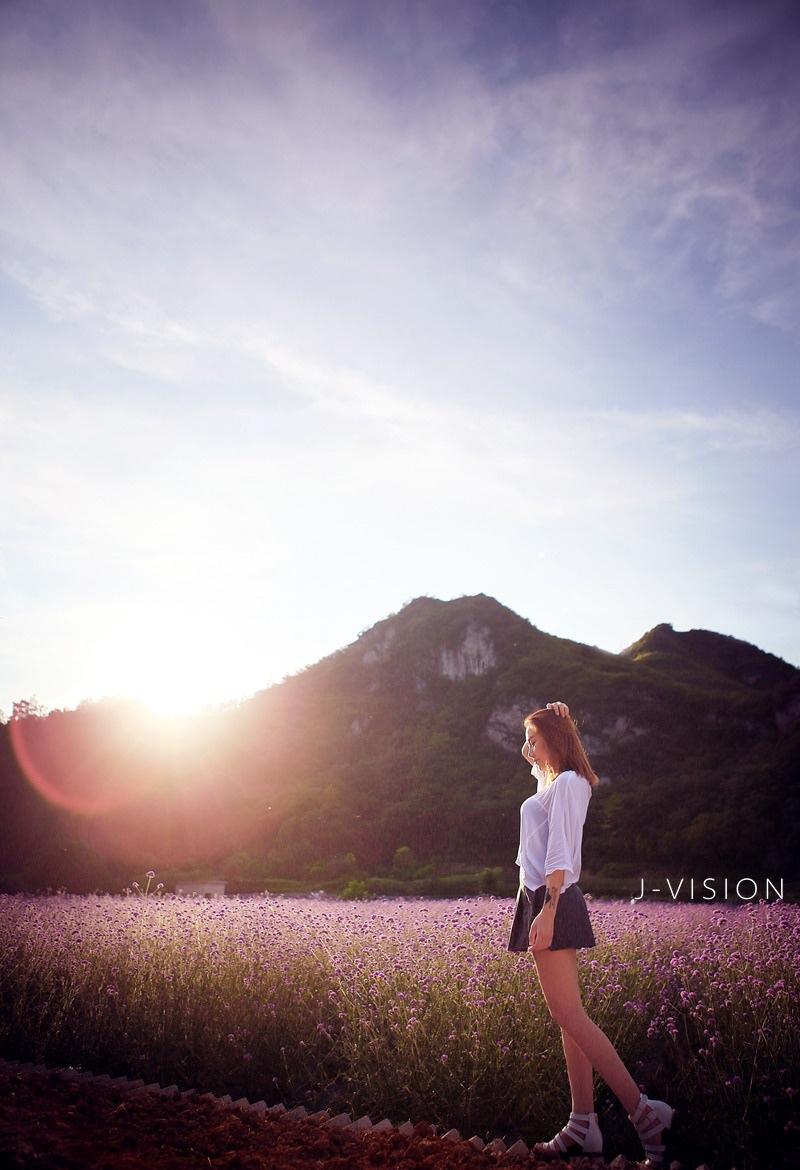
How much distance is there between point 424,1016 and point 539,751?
5.98ft

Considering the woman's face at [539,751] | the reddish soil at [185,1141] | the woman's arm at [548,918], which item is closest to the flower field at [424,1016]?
the reddish soil at [185,1141]

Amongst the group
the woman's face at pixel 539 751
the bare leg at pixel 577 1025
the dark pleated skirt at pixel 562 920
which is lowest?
the bare leg at pixel 577 1025

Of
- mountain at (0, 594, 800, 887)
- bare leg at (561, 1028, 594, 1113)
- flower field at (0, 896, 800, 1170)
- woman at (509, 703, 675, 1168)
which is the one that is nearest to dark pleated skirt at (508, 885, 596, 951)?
woman at (509, 703, 675, 1168)

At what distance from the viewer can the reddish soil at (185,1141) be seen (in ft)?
9.53

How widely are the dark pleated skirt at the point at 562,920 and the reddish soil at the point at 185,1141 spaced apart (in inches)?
32.2

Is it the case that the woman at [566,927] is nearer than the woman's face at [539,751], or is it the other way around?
the woman at [566,927]

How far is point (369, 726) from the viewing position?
50.9 metres

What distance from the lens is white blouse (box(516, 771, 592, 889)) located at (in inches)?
140

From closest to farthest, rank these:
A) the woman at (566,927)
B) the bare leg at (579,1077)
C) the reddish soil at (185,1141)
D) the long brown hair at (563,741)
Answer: the reddish soil at (185,1141), the woman at (566,927), the bare leg at (579,1077), the long brown hair at (563,741)

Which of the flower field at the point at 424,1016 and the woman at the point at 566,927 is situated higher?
the woman at the point at 566,927

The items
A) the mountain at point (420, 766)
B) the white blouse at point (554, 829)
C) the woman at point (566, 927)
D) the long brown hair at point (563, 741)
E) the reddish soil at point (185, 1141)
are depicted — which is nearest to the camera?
the reddish soil at point (185, 1141)

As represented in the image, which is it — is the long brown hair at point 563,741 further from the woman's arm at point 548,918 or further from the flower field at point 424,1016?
the flower field at point 424,1016

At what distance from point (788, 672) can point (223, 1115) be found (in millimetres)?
62872

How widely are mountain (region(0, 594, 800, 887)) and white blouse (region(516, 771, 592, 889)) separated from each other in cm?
1533
